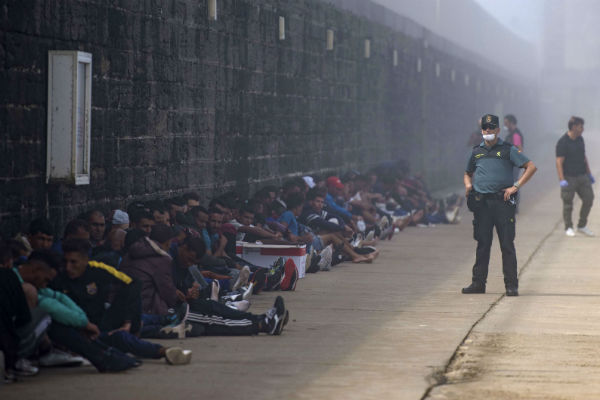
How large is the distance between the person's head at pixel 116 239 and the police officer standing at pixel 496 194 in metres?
3.77

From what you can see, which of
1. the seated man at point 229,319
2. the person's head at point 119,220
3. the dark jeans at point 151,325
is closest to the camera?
the dark jeans at point 151,325

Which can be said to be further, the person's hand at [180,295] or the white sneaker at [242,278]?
the white sneaker at [242,278]

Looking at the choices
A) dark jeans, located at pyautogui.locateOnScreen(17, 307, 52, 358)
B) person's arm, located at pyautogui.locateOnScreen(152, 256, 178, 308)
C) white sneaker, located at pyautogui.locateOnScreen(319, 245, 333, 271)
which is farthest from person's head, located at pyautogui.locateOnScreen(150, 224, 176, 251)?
white sneaker, located at pyautogui.locateOnScreen(319, 245, 333, 271)

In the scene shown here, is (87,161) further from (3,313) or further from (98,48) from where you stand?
(3,313)

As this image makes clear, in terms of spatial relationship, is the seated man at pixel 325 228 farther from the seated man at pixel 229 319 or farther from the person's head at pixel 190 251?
the seated man at pixel 229 319

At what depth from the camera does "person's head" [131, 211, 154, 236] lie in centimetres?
1083

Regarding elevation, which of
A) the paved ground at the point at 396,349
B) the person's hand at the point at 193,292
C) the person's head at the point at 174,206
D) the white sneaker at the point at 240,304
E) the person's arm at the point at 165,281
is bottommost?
the paved ground at the point at 396,349

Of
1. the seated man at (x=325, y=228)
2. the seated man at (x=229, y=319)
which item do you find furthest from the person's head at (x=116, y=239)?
the seated man at (x=325, y=228)

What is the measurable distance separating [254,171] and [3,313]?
32.0ft

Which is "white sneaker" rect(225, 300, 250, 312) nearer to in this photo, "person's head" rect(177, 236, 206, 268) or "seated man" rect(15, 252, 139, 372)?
"person's head" rect(177, 236, 206, 268)

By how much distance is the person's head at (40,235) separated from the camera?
9164 mm

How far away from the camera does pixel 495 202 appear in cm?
1210

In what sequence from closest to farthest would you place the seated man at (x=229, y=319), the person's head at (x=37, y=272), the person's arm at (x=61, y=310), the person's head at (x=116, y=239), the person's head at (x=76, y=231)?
the person's arm at (x=61, y=310) → the person's head at (x=37, y=272) → the seated man at (x=229, y=319) → the person's head at (x=76, y=231) → the person's head at (x=116, y=239)

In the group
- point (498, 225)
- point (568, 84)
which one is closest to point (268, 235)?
point (498, 225)
